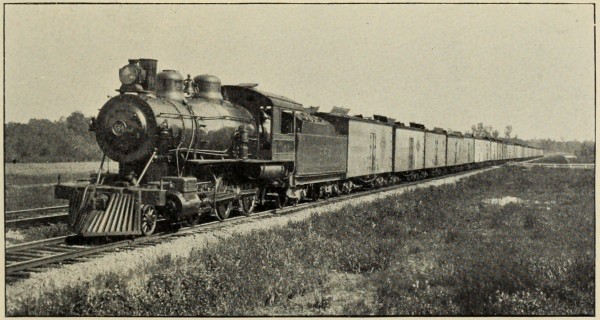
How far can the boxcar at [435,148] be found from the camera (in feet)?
99.4

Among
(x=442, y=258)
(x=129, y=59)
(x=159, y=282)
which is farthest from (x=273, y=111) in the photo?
(x=159, y=282)

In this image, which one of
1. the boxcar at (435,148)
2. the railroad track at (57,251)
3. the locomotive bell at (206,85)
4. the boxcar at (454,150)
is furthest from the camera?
the boxcar at (454,150)

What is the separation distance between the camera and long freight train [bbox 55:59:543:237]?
929cm

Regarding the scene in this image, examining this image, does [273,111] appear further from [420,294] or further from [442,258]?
[420,294]

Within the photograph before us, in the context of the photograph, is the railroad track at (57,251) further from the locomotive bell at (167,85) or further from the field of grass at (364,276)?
the locomotive bell at (167,85)

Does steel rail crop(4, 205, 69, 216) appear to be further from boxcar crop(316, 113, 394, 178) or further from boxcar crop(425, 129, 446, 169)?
boxcar crop(425, 129, 446, 169)

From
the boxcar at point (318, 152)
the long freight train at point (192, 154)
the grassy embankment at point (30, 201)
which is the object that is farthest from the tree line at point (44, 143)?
the long freight train at point (192, 154)

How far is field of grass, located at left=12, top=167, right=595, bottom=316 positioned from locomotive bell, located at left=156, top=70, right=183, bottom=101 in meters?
3.69

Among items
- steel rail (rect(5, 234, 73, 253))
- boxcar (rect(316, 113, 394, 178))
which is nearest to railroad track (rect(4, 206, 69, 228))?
steel rail (rect(5, 234, 73, 253))

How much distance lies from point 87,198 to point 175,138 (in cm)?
209

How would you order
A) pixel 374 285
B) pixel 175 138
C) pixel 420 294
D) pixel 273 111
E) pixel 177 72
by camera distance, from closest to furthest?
pixel 420 294
pixel 374 285
pixel 175 138
pixel 177 72
pixel 273 111

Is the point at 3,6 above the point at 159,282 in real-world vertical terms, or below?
above

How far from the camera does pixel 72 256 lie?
7.97 meters

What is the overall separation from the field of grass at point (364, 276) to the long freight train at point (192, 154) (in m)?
1.92
